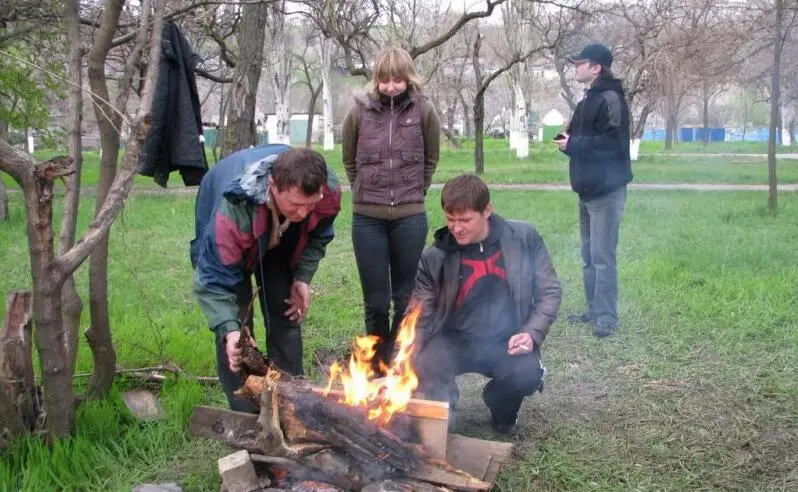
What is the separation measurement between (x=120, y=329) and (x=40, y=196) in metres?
2.17

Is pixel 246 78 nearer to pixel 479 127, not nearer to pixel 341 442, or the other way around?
pixel 341 442

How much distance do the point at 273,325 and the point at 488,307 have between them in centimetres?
109

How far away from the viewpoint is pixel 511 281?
3543 mm

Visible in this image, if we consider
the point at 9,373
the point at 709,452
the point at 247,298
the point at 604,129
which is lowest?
the point at 709,452

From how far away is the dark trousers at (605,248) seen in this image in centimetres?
507

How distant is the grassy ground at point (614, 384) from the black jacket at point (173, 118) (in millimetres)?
599

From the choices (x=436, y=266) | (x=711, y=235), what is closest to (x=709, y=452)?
(x=436, y=266)

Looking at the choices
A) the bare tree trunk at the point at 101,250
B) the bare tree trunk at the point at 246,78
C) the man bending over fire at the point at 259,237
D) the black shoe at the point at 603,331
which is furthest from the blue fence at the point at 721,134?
the bare tree trunk at the point at 101,250

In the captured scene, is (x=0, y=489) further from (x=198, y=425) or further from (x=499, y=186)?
(x=499, y=186)

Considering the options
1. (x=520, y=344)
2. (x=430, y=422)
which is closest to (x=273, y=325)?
(x=430, y=422)

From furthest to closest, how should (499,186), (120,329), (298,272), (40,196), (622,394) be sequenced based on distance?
1. (499,186)
2. (120,329)
3. (622,394)
4. (298,272)
5. (40,196)

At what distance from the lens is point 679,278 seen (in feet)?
21.3

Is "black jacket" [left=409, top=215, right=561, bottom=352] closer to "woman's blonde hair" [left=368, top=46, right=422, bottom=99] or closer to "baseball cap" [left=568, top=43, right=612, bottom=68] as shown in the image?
"woman's blonde hair" [left=368, top=46, right=422, bottom=99]

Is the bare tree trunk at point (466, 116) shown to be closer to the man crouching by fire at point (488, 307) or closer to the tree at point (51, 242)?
the man crouching by fire at point (488, 307)
